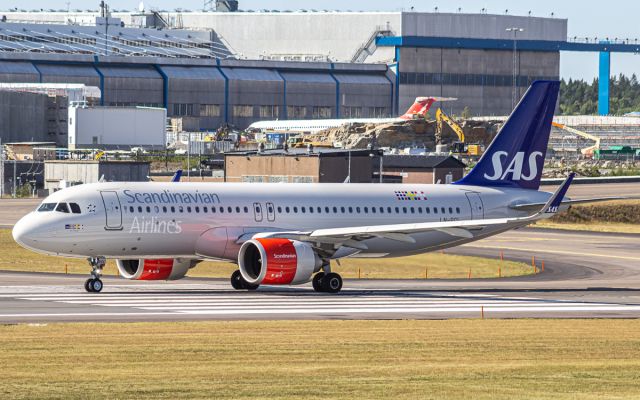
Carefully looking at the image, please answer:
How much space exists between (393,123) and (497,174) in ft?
435

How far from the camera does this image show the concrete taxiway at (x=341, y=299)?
42.3 m

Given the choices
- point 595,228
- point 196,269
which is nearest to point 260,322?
point 196,269

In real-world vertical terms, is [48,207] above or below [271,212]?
above

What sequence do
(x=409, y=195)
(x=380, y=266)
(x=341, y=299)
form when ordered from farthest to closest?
1. (x=380, y=266)
2. (x=409, y=195)
3. (x=341, y=299)

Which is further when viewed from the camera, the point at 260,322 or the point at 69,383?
the point at 260,322

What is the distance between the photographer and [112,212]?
162 ft

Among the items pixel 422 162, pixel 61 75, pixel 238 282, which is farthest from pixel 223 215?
pixel 61 75

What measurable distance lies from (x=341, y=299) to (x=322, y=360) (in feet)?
59.0

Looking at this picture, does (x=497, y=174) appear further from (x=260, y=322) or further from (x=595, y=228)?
(x=595, y=228)

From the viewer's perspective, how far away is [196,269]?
6931 cm

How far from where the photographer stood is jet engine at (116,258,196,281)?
5266 centimetres

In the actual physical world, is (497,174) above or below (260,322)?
above

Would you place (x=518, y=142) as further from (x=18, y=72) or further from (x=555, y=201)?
(x=18, y=72)

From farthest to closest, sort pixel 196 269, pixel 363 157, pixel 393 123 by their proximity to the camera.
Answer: pixel 393 123 → pixel 363 157 → pixel 196 269
